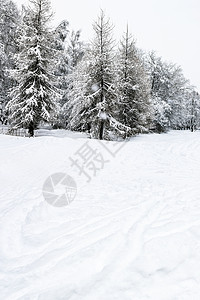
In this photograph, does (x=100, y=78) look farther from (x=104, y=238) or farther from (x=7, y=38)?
(x=104, y=238)

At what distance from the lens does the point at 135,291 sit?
8.75 feet

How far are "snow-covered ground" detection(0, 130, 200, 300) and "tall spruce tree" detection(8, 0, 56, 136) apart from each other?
1010cm

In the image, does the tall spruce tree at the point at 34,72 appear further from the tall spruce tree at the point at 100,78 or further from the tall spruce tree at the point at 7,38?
the tall spruce tree at the point at 7,38

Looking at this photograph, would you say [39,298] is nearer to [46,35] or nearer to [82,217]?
[82,217]

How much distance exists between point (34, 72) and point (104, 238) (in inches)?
661

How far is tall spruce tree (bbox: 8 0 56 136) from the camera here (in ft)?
A: 58.1

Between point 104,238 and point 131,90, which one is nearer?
point 104,238

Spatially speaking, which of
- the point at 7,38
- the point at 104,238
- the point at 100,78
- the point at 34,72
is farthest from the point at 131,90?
the point at 104,238

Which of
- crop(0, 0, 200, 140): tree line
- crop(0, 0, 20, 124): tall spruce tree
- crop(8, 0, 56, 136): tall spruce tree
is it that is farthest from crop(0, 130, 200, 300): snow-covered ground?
crop(0, 0, 20, 124): tall spruce tree

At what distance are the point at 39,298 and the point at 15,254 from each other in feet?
3.87

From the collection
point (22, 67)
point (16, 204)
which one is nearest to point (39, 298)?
point (16, 204)

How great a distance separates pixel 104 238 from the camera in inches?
155

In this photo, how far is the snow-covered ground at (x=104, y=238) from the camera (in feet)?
9.09

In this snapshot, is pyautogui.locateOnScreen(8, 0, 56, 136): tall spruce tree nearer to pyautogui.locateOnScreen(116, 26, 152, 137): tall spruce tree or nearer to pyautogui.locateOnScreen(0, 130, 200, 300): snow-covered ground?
pyautogui.locateOnScreen(116, 26, 152, 137): tall spruce tree
